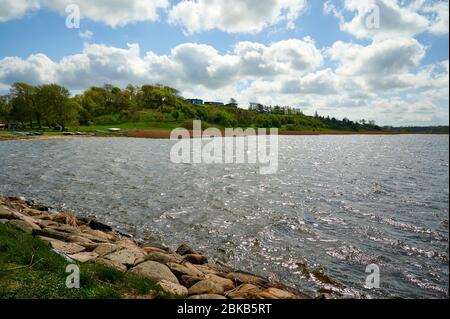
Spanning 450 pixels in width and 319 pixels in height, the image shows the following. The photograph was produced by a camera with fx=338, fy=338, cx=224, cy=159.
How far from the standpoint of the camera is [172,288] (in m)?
10.6

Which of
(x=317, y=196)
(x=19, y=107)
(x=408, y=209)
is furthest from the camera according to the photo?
(x=19, y=107)

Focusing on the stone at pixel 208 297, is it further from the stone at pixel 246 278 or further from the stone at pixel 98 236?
the stone at pixel 98 236

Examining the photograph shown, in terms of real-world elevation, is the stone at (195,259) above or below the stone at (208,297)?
below

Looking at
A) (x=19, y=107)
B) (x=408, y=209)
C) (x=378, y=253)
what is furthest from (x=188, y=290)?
(x=19, y=107)

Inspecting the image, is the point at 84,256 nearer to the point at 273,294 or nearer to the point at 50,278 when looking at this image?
the point at 50,278

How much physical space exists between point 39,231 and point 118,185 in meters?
17.8

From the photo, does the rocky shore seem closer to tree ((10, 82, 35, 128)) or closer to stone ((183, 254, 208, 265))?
stone ((183, 254, 208, 265))

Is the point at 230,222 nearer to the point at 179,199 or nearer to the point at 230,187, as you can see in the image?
the point at 179,199

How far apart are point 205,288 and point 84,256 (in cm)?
500

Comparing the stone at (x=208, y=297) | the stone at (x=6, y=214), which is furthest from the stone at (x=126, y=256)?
the stone at (x=6, y=214)

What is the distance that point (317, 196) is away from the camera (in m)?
30.1

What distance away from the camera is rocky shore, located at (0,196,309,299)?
1102 cm

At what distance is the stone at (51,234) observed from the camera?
15047 mm

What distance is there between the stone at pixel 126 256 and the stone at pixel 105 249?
447 millimetres
